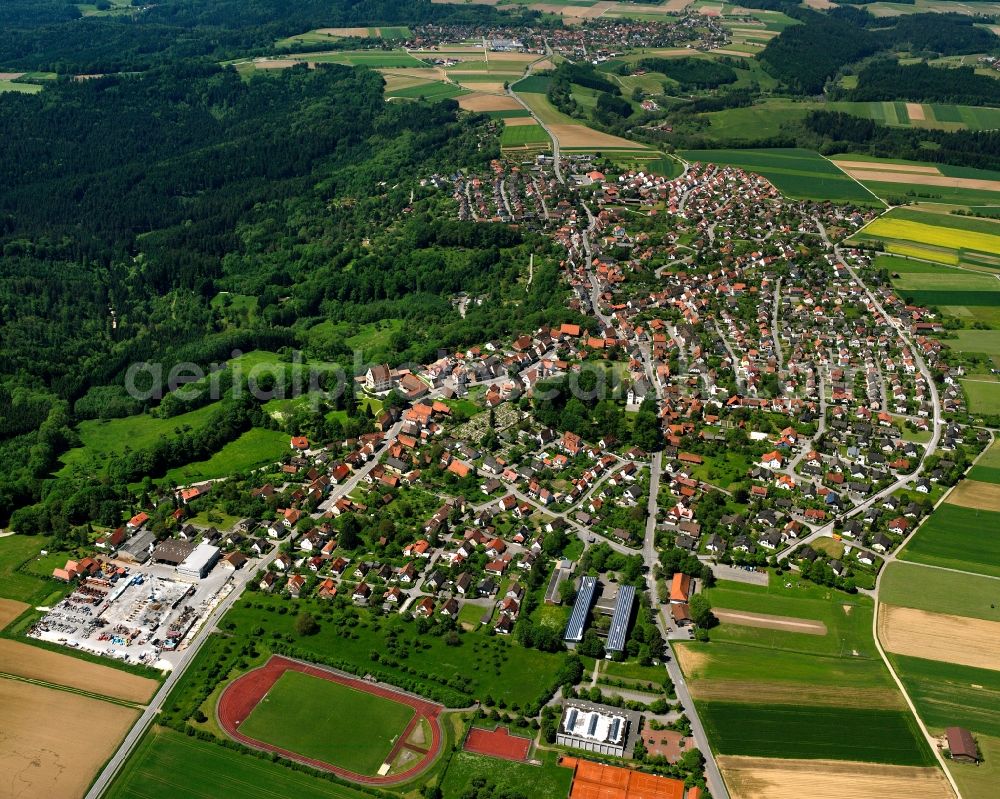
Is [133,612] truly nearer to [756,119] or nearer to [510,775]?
[510,775]

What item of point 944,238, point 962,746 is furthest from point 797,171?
point 962,746

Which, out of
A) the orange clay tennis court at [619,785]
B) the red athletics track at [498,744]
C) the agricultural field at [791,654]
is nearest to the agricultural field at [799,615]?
the agricultural field at [791,654]

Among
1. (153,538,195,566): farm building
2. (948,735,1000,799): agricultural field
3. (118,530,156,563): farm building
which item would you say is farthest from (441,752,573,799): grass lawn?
(118,530,156,563): farm building

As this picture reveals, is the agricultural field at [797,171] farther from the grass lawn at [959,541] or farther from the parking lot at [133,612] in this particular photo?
the parking lot at [133,612]

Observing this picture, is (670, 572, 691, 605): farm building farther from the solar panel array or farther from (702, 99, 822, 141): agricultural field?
(702, 99, 822, 141): agricultural field

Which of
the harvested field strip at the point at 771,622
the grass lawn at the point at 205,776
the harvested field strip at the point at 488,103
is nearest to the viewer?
the grass lawn at the point at 205,776

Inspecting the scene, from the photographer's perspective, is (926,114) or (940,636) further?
(926,114)

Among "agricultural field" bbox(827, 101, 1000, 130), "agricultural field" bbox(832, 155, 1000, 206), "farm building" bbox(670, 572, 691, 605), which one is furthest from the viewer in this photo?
"agricultural field" bbox(827, 101, 1000, 130)
